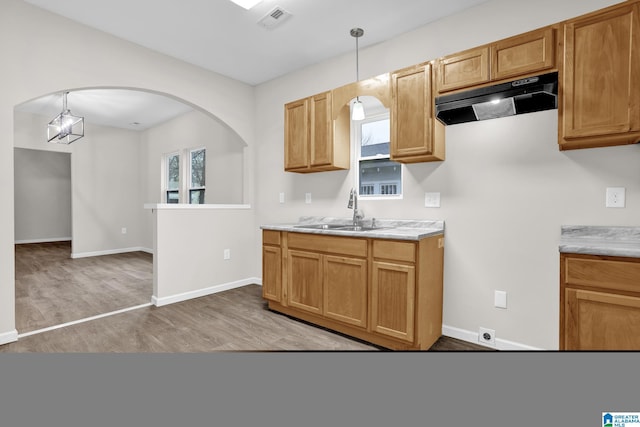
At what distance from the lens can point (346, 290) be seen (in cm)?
252

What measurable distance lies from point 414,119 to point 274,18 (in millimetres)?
1504

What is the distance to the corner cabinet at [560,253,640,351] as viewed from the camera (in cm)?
150

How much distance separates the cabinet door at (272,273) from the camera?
9.96ft

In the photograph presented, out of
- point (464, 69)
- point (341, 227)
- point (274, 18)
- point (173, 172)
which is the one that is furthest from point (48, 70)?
point (173, 172)

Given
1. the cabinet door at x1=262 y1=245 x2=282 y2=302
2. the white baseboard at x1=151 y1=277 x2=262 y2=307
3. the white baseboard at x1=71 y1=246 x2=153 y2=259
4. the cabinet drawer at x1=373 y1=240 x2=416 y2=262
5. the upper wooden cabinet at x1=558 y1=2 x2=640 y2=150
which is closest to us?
the upper wooden cabinet at x1=558 y1=2 x2=640 y2=150

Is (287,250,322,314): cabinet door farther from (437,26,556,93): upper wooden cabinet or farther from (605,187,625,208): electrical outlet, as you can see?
(605,187,625,208): electrical outlet

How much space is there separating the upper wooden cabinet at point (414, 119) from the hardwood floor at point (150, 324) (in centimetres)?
154

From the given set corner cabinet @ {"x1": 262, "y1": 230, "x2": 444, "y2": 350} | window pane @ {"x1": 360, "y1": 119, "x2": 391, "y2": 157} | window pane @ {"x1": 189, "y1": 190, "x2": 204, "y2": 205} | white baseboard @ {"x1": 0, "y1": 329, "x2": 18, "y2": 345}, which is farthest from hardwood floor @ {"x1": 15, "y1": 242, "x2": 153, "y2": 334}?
window pane @ {"x1": 360, "y1": 119, "x2": 391, "y2": 157}

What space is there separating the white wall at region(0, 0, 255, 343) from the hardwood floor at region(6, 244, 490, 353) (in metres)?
0.49

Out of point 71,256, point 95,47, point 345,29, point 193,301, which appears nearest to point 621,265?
point 345,29

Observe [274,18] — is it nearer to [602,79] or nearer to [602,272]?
[602,79]

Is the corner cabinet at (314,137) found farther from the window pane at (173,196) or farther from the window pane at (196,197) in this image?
the window pane at (173,196)

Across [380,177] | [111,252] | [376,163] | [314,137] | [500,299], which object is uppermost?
[314,137]

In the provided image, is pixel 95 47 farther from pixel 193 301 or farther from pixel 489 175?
pixel 489 175
